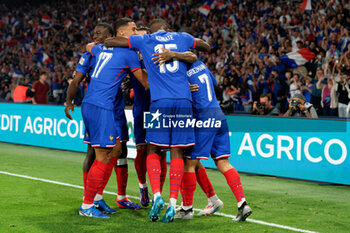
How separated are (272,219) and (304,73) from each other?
8542 mm

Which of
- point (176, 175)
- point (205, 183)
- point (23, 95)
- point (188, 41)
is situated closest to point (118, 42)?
point (188, 41)

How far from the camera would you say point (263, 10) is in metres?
17.2

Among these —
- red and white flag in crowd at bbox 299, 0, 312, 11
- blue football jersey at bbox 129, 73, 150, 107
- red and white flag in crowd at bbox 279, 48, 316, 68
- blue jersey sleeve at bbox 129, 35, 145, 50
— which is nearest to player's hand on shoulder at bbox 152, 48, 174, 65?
blue jersey sleeve at bbox 129, 35, 145, 50

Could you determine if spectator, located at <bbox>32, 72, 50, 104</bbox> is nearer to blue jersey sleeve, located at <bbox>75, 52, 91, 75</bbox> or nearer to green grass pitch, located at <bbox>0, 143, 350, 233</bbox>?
green grass pitch, located at <bbox>0, 143, 350, 233</bbox>

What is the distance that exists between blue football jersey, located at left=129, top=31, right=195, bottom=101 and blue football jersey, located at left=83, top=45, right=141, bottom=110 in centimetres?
19

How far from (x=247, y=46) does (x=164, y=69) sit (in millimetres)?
10995

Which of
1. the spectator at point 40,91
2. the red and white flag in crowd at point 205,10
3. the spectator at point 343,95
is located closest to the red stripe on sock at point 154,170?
the spectator at point 343,95

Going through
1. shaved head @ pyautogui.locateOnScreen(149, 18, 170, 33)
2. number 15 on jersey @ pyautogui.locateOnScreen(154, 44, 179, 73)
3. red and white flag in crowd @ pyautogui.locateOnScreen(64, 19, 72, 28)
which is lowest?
number 15 on jersey @ pyautogui.locateOnScreen(154, 44, 179, 73)

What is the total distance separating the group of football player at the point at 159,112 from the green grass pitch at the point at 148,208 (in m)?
0.24

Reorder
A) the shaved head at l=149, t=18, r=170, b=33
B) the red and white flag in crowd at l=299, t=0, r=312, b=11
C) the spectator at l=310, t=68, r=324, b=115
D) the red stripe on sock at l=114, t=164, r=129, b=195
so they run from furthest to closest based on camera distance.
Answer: the red and white flag in crowd at l=299, t=0, r=312, b=11 < the spectator at l=310, t=68, r=324, b=115 < the red stripe on sock at l=114, t=164, r=129, b=195 < the shaved head at l=149, t=18, r=170, b=33

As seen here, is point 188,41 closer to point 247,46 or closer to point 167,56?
point 167,56

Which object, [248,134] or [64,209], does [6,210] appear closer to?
[64,209]

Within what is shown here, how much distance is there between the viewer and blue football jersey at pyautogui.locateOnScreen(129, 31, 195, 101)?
5.32m

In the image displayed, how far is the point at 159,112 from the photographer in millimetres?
5320
